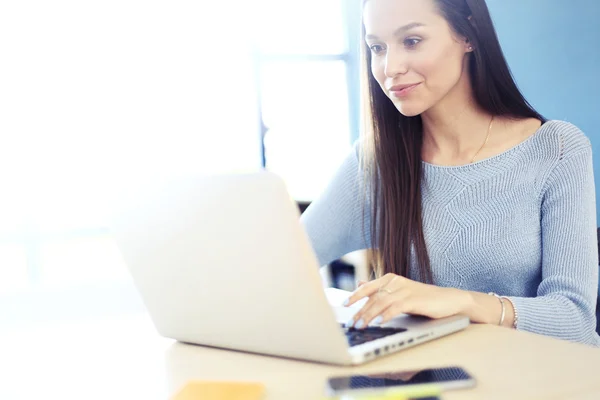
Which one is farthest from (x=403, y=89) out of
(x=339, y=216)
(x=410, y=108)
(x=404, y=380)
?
(x=404, y=380)

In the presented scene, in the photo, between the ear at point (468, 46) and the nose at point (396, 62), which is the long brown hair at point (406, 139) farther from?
the nose at point (396, 62)

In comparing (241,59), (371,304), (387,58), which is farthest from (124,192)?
(241,59)

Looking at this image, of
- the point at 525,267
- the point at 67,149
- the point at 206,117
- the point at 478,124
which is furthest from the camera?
the point at 206,117

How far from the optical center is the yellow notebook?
0.77m

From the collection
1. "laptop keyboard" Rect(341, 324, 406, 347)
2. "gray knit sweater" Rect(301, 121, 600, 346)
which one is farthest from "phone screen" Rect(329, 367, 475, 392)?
"gray knit sweater" Rect(301, 121, 600, 346)

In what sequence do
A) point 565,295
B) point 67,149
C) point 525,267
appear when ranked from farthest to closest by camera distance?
point 67,149
point 525,267
point 565,295

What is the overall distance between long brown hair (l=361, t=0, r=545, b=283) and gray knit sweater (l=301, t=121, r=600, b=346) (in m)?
0.03

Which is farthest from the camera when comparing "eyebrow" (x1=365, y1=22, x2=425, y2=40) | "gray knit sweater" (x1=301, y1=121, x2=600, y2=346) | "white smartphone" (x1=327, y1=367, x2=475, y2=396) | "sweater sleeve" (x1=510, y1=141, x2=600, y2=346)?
"eyebrow" (x1=365, y1=22, x2=425, y2=40)

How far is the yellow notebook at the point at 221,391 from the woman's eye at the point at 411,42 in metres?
0.91

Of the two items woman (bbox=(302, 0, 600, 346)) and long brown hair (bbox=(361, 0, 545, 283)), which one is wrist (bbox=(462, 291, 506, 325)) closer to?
woman (bbox=(302, 0, 600, 346))

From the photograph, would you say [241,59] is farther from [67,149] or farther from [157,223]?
[157,223]

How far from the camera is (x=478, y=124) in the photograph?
161 centimetres

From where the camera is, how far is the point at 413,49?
1.50 metres

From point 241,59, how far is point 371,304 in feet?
15.6
